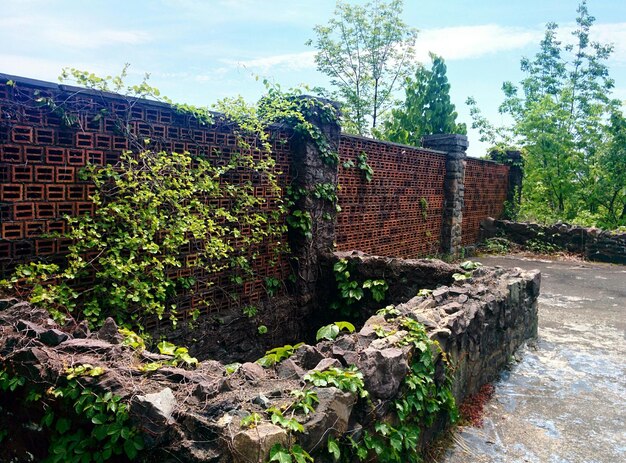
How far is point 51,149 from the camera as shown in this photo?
12.1ft

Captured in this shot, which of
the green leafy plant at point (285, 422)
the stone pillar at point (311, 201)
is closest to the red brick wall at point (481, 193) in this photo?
the stone pillar at point (311, 201)

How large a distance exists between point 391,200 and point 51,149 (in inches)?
232

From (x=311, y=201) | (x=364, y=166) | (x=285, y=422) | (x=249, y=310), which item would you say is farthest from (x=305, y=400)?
(x=364, y=166)

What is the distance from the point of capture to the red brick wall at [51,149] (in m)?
3.50

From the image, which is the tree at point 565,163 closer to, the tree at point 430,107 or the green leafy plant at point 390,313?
the tree at point 430,107

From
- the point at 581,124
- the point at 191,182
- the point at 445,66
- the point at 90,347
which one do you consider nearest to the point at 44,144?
the point at 191,182

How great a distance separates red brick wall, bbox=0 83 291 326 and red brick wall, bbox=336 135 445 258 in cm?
337

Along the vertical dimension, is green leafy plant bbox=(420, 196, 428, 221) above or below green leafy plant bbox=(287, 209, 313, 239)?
above

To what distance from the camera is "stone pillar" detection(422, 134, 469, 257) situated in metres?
10.4

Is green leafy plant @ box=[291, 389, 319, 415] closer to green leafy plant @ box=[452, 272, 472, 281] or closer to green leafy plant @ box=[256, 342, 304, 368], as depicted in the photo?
green leafy plant @ box=[256, 342, 304, 368]

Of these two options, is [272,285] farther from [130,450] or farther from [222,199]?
[130,450]

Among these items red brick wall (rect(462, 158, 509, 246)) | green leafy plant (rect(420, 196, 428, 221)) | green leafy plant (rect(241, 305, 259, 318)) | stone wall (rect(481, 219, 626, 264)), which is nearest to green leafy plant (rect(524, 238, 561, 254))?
stone wall (rect(481, 219, 626, 264))

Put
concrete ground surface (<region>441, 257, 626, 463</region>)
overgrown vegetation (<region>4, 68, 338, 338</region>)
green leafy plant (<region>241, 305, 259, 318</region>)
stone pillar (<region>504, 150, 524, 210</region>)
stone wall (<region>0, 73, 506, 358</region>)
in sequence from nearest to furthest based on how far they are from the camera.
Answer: concrete ground surface (<region>441, 257, 626, 463</region>) < stone wall (<region>0, 73, 506, 358</region>) < overgrown vegetation (<region>4, 68, 338, 338</region>) < green leafy plant (<region>241, 305, 259, 318</region>) < stone pillar (<region>504, 150, 524, 210</region>)

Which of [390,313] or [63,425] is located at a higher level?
[390,313]
